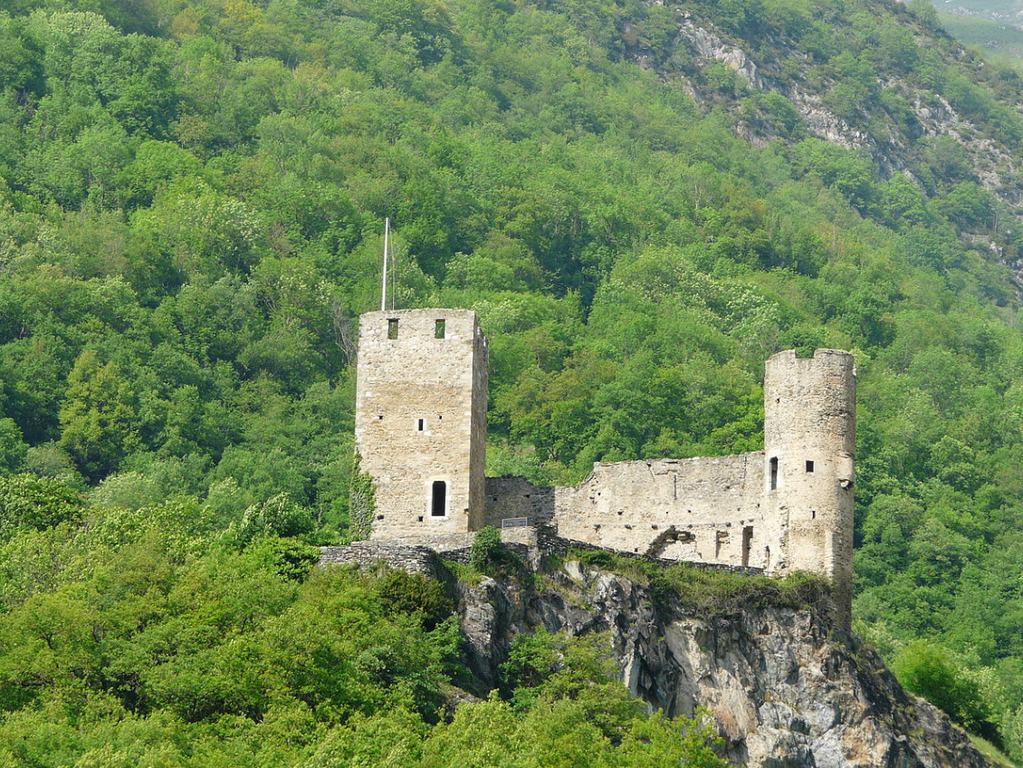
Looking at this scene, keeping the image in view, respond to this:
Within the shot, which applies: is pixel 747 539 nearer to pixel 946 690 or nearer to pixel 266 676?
pixel 946 690

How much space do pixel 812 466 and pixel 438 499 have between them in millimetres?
9038

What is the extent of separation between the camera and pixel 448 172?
100 meters

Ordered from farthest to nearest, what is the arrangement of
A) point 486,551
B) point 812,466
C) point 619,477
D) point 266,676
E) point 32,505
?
1. point 619,477
2. point 812,466
3. point 32,505
4. point 486,551
5. point 266,676

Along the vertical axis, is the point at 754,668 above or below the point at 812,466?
below

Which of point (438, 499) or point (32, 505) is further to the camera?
point (32, 505)

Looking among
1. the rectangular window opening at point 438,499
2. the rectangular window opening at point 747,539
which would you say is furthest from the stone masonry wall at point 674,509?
the rectangular window opening at point 438,499

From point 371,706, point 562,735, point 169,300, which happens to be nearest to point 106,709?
point 371,706

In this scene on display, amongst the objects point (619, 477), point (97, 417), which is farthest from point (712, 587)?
point (97, 417)

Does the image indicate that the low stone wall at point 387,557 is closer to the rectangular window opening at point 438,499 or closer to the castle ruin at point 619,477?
the castle ruin at point 619,477

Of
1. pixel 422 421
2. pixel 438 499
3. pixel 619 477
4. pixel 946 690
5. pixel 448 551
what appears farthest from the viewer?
pixel 946 690

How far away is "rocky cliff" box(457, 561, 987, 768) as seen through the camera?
48156mm

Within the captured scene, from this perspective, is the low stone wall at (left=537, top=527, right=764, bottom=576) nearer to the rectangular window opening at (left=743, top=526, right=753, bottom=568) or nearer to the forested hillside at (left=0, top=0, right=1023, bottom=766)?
the rectangular window opening at (left=743, top=526, right=753, bottom=568)

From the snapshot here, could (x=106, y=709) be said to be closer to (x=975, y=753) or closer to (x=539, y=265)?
(x=975, y=753)

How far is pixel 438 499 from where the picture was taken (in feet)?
168
